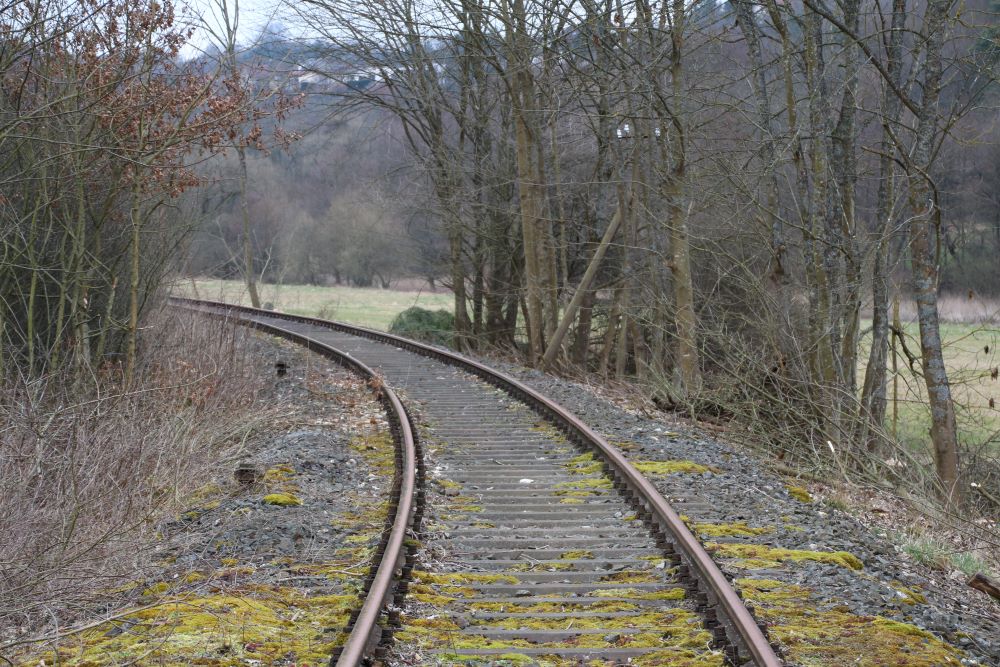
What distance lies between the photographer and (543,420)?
11.9m

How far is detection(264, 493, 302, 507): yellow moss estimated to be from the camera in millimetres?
7719

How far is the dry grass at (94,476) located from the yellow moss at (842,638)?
3.53 meters

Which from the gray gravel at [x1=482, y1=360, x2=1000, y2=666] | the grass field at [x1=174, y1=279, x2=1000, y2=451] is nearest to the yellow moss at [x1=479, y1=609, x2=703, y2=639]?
the gray gravel at [x1=482, y1=360, x2=1000, y2=666]

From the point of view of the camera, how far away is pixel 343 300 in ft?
170

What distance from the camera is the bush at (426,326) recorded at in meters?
27.6

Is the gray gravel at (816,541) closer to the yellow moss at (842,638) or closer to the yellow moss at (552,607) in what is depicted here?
the yellow moss at (842,638)

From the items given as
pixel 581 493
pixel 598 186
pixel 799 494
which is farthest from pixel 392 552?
pixel 598 186

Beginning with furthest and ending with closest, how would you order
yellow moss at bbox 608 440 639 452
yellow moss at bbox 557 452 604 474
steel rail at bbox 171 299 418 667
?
yellow moss at bbox 608 440 639 452 < yellow moss at bbox 557 452 604 474 < steel rail at bbox 171 299 418 667

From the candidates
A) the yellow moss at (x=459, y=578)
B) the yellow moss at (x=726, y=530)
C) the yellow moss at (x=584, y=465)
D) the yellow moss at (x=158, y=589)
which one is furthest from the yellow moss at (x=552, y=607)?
the yellow moss at (x=584, y=465)

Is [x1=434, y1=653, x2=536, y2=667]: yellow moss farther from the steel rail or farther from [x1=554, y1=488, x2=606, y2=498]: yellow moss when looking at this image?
[x1=554, y1=488, x2=606, y2=498]: yellow moss

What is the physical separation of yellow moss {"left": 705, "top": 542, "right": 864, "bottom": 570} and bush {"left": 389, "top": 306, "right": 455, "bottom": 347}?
20.5 m

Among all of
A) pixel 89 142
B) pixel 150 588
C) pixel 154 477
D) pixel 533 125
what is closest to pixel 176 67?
pixel 89 142

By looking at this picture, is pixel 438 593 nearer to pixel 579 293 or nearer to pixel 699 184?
pixel 699 184

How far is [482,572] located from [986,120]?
100 feet
